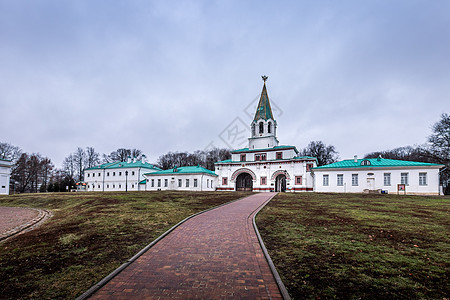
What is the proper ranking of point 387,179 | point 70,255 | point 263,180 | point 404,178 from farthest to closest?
point 263,180
point 387,179
point 404,178
point 70,255


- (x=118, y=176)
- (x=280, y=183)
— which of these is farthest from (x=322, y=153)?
(x=118, y=176)

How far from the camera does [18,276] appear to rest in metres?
5.09

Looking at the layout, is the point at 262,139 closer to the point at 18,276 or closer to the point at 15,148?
the point at 18,276

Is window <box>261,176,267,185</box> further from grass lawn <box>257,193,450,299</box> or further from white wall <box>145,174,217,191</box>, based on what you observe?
grass lawn <box>257,193,450,299</box>

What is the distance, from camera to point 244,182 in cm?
4166

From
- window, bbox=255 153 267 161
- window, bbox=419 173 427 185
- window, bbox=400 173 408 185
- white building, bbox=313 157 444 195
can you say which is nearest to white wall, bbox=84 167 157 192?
window, bbox=255 153 267 161

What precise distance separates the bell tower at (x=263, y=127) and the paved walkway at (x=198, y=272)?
115 ft

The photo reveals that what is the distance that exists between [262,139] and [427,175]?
23.5 metres

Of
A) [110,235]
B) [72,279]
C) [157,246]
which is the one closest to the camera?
[72,279]

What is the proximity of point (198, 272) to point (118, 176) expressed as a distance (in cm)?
5515

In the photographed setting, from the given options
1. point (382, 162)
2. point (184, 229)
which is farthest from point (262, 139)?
point (184, 229)

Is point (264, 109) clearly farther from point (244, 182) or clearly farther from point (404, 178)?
point (404, 178)

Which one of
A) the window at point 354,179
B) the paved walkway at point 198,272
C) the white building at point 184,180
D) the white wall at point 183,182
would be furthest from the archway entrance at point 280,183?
the paved walkway at point 198,272

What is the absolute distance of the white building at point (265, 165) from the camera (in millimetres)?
36906
